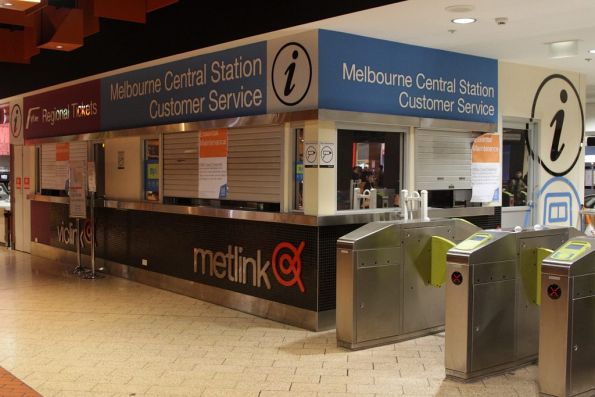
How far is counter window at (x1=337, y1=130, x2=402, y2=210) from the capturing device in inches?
254

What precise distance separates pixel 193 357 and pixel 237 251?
6.02 feet

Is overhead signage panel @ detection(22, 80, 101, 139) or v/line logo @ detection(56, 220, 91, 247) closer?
overhead signage panel @ detection(22, 80, 101, 139)

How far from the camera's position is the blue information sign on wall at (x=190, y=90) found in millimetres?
6703

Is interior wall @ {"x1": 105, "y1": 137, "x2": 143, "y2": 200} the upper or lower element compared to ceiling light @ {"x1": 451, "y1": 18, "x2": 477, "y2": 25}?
lower

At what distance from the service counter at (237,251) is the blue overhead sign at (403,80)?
105cm

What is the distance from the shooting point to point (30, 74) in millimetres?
10188

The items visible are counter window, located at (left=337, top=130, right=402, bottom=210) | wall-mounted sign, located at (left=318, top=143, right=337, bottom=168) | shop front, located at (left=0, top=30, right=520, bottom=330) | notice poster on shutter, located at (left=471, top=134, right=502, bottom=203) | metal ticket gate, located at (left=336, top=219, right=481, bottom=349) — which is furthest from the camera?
notice poster on shutter, located at (left=471, top=134, right=502, bottom=203)

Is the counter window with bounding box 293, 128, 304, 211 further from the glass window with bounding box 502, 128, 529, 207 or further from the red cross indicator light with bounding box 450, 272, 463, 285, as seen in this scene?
the glass window with bounding box 502, 128, 529, 207

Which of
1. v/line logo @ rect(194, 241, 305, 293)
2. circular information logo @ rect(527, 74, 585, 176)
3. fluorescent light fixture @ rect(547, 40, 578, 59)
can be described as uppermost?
fluorescent light fixture @ rect(547, 40, 578, 59)

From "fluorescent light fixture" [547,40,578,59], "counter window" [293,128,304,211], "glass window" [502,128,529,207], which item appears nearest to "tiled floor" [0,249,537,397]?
"counter window" [293,128,304,211]

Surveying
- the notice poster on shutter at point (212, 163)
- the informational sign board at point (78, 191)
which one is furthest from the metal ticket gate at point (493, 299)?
the informational sign board at point (78, 191)

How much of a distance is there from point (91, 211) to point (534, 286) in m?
6.07

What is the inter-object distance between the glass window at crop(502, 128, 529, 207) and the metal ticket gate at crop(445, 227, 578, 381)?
121 inches

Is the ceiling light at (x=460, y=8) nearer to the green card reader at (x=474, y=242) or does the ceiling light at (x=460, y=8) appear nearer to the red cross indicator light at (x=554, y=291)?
the green card reader at (x=474, y=242)
